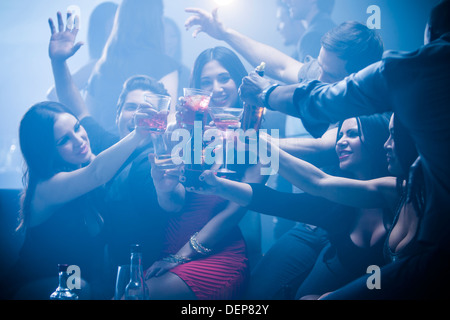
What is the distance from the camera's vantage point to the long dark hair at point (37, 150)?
78.0 inches

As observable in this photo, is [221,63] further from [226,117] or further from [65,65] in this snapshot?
[65,65]

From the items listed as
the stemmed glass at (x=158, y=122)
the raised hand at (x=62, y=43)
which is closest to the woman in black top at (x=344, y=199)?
the stemmed glass at (x=158, y=122)

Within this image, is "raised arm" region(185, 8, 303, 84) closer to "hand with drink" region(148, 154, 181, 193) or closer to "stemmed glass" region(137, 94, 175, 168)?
"stemmed glass" region(137, 94, 175, 168)

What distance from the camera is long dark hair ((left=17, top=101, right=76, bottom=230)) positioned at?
1.98 meters

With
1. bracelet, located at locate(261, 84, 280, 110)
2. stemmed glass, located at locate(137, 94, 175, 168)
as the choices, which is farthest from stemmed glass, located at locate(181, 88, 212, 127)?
bracelet, located at locate(261, 84, 280, 110)

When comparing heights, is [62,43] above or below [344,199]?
above

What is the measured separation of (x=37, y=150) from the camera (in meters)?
1.99

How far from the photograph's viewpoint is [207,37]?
7.84 feet

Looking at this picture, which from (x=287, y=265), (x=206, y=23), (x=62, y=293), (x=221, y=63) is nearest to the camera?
(x=62, y=293)

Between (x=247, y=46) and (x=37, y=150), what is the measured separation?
1.57 metres

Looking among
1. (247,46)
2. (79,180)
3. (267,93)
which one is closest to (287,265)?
(267,93)

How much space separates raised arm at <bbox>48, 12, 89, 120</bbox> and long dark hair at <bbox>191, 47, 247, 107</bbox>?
0.83 meters

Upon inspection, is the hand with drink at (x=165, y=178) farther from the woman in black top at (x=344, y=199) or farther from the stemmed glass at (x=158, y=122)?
the woman in black top at (x=344, y=199)

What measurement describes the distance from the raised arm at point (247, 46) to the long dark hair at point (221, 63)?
10cm
